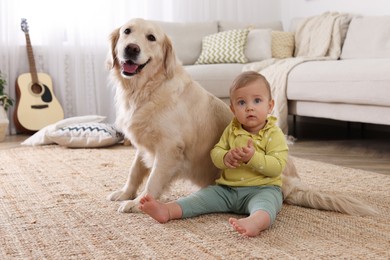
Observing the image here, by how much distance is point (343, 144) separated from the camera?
3711mm

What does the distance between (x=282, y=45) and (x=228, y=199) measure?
10.5ft

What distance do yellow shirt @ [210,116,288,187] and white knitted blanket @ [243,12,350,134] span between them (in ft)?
6.60

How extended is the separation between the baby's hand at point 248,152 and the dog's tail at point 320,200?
292mm

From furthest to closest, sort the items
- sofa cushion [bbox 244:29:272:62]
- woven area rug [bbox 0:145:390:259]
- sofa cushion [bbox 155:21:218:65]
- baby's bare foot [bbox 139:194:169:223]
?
sofa cushion [bbox 155:21:218:65] → sofa cushion [bbox 244:29:272:62] → baby's bare foot [bbox 139:194:169:223] → woven area rug [bbox 0:145:390:259]

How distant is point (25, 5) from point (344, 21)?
2.89 m

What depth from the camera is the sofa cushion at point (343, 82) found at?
2.93 meters

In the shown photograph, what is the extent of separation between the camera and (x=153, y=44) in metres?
1.91

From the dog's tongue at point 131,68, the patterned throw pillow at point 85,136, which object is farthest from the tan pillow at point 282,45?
the dog's tongue at point 131,68

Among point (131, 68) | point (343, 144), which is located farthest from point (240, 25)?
point (131, 68)

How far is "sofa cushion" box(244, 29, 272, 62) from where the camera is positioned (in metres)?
4.57

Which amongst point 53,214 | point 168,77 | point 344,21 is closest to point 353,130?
point 344,21

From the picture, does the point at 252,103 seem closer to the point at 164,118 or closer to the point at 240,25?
the point at 164,118

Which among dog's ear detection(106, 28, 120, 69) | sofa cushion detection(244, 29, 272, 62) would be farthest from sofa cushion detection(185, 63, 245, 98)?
dog's ear detection(106, 28, 120, 69)

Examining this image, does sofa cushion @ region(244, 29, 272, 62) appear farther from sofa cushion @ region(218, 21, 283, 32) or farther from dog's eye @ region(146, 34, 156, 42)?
dog's eye @ region(146, 34, 156, 42)
